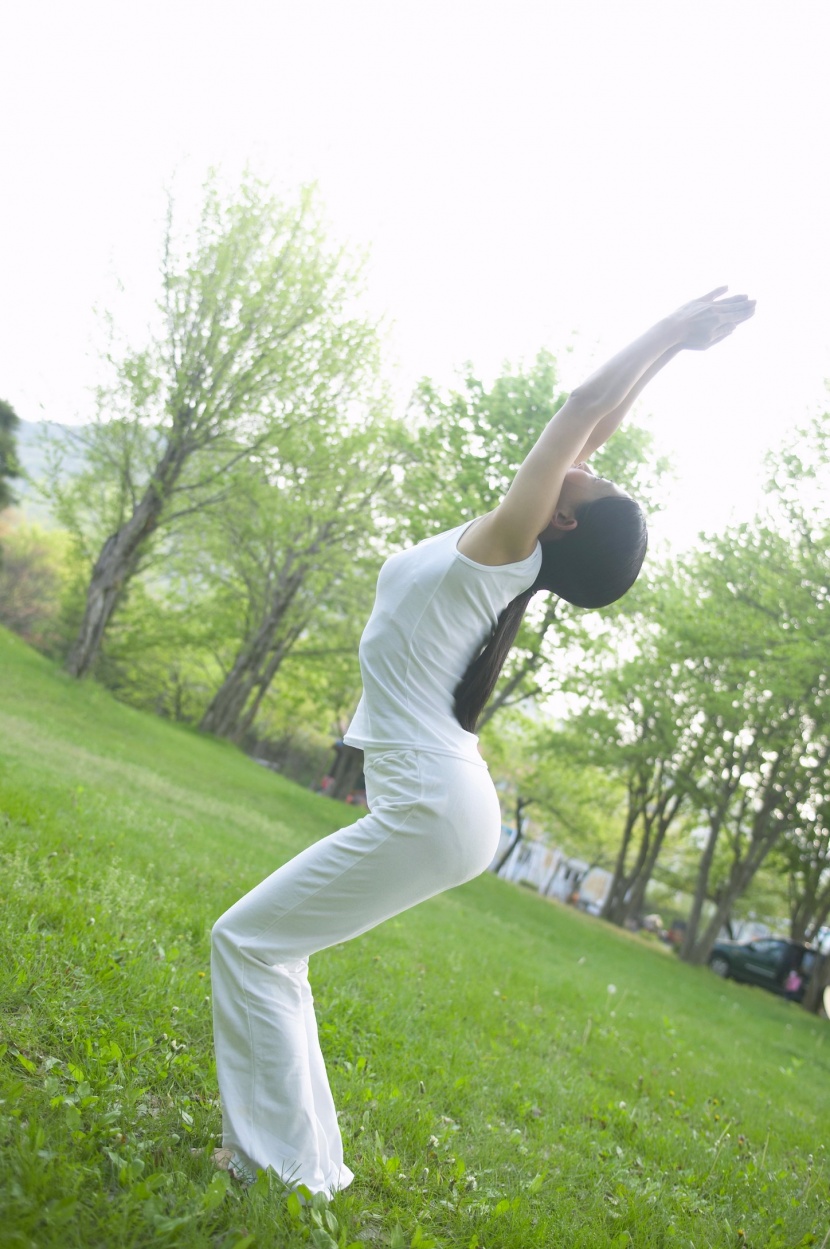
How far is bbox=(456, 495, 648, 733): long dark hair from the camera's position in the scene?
2.66 m

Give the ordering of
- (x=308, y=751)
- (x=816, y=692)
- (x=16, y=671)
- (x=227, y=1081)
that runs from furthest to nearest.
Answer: (x=308, y=751) < (x=816, y=692) < (x=16, y=671) < (x=227, y=1081)

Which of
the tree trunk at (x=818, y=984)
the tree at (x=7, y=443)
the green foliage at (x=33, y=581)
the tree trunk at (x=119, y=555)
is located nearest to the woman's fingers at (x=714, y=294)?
the tree trunk at (x=119, y=555)

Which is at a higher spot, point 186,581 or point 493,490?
point 493,490

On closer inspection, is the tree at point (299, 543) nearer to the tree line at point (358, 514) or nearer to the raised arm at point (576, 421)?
the tree line at point (358, 514)

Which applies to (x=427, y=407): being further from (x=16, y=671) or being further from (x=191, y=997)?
(x=191, y=997)

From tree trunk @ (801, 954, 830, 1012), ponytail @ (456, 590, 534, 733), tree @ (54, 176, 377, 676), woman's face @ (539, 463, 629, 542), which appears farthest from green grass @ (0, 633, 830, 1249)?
tree trunk @ (801, 954, 830, 1012)

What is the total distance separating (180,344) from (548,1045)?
16.0m

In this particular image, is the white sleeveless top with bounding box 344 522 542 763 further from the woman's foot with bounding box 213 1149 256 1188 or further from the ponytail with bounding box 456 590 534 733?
the woman's foot with bounding box 213 1149 256 1188

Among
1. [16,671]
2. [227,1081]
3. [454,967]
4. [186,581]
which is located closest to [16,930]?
[227,1081]

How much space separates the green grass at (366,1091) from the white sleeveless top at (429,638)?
1.37 m

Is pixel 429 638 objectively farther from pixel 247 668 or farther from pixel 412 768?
pixel 247 668

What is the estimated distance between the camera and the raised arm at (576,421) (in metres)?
2.43

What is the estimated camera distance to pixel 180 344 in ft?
59.7

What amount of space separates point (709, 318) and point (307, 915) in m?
2.15
